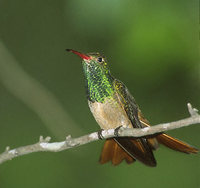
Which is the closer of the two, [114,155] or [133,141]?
[133,141]

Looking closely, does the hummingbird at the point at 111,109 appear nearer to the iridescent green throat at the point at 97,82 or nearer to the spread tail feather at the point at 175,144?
the iridescent green throat at the point at 97,82

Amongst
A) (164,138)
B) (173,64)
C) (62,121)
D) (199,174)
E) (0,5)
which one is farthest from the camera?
(0,5)

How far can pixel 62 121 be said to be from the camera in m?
5.14

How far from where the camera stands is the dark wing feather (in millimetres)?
3627

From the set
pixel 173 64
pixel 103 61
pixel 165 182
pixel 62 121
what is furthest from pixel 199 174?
→ pixel 173 64

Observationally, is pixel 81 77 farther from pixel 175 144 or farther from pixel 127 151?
pixel 175 144

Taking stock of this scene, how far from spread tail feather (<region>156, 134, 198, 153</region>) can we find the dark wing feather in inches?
Result: 6.0

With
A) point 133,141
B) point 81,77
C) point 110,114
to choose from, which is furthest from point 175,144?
point 81,77

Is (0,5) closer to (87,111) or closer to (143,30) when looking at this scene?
→ (87,111)

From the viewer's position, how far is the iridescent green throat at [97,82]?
13.3 ft

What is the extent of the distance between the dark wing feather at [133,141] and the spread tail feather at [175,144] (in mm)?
153

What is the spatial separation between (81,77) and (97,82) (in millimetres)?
3303

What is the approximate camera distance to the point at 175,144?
3494 millimetres

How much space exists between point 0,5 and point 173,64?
423 cm
